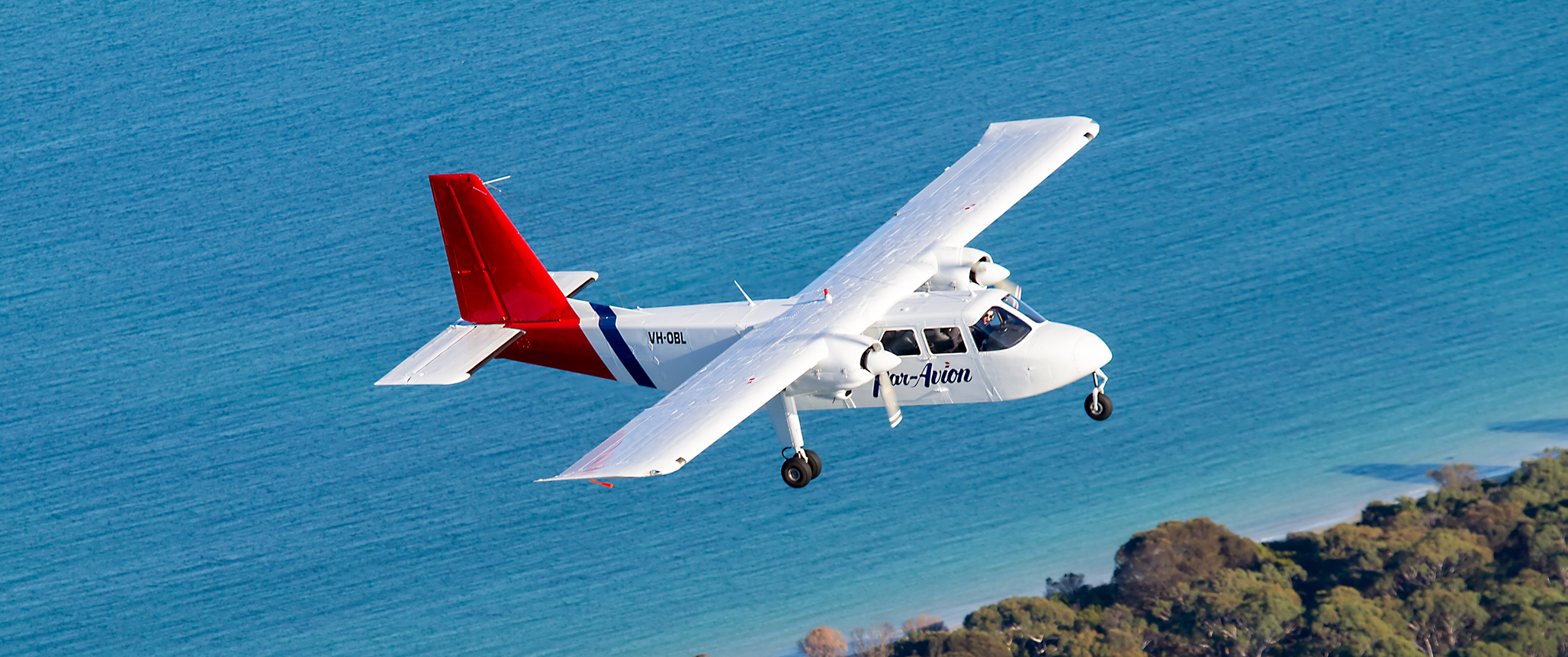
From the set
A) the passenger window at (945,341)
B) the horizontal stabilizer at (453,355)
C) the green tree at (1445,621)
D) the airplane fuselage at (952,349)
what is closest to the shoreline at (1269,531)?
Result: the green tree at (1445,621)

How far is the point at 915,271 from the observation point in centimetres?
5131

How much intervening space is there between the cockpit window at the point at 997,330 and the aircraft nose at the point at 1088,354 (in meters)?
1.62

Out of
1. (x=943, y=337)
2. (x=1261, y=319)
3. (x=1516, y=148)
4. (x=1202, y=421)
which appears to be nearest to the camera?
(x=943, y=337)

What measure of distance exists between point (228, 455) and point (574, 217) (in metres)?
32.0

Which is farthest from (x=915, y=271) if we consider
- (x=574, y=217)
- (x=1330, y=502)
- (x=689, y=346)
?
(x=574, y=217)

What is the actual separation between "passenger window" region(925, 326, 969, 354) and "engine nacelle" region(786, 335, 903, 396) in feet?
5.74

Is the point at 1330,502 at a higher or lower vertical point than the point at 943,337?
lower

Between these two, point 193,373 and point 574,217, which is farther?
point 574,217

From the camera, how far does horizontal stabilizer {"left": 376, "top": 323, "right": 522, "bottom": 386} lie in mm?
51938

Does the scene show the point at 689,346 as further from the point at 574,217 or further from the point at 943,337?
the point at 574,217

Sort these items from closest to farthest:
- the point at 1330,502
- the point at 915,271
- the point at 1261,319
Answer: the point at 915,271, the point at 1330,502, the point at 1261,319

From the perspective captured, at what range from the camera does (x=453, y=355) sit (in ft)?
175

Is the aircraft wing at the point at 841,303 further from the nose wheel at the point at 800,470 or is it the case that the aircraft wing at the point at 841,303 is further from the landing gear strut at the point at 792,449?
the nose wheel at the point at 800,470

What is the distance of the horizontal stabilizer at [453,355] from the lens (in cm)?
5194
